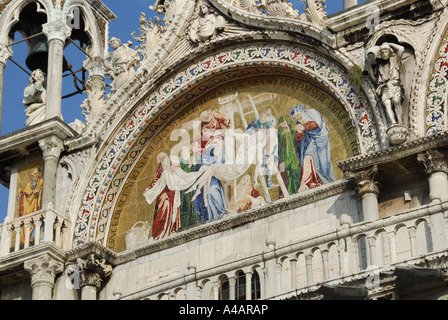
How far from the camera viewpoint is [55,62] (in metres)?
20.8

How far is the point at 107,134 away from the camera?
65.1 feet

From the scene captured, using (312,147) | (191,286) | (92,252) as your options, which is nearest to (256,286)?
(191,286)

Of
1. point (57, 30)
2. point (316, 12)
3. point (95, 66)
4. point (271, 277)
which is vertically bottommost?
point (271, 277)

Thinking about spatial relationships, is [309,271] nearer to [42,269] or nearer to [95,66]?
[42,269]

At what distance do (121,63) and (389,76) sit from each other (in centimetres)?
484

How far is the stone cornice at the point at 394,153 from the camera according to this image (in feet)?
53.6

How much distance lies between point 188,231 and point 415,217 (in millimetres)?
5008

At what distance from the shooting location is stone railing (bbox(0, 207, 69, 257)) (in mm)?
19109

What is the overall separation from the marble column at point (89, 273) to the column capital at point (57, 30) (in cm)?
407

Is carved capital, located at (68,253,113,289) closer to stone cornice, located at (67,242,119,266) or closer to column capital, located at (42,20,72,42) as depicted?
stone cornice, located at (67,242,119,266)

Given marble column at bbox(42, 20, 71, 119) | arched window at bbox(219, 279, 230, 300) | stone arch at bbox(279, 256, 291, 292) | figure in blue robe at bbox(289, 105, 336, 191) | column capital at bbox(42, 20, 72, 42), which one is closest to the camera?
stone arch at bbox(279, 256, 291, 292)

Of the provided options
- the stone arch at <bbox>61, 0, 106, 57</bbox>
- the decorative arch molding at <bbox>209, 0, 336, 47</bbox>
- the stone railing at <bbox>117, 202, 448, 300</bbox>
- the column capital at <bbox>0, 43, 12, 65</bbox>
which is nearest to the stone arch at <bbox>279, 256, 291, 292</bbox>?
the stone railing at <bbox>117, 202, 448, 300</bbox>

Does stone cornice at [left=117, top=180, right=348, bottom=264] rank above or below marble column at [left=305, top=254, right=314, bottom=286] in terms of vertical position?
above

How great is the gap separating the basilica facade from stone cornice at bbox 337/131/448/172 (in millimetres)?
22
